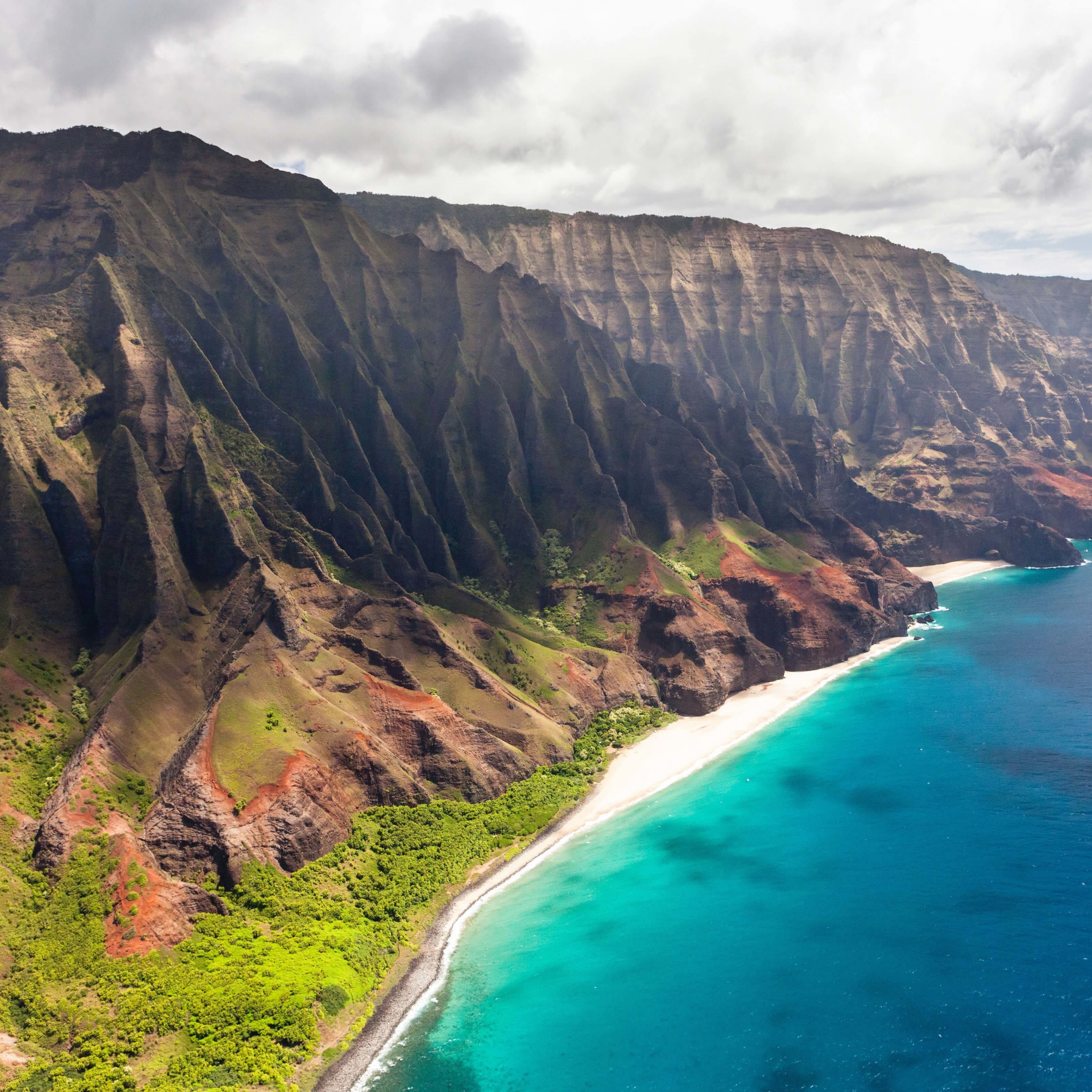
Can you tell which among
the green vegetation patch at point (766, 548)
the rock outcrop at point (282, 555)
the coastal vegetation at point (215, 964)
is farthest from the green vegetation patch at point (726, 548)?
the coastal vegetation at point (215, 964)

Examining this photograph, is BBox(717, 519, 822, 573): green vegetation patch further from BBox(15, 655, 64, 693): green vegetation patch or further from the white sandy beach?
BBox(15, 655, 64, 693): green vegetation patch

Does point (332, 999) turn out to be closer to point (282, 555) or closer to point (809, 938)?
point (809, 938)

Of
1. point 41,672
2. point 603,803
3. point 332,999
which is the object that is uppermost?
point 41,672

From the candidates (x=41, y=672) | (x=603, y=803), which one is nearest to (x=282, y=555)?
(x=41, y=672)

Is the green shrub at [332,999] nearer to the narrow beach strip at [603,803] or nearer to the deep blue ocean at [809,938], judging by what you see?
the narrow beach strip at [603,803]

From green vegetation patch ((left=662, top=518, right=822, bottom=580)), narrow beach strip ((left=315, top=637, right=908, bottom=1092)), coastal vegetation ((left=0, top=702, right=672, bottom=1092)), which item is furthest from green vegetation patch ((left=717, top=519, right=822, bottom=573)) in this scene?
coastal vegetation ((left=0, top=702, right=672, bottom=1092))

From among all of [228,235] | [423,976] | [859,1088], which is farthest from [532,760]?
[228,235]
